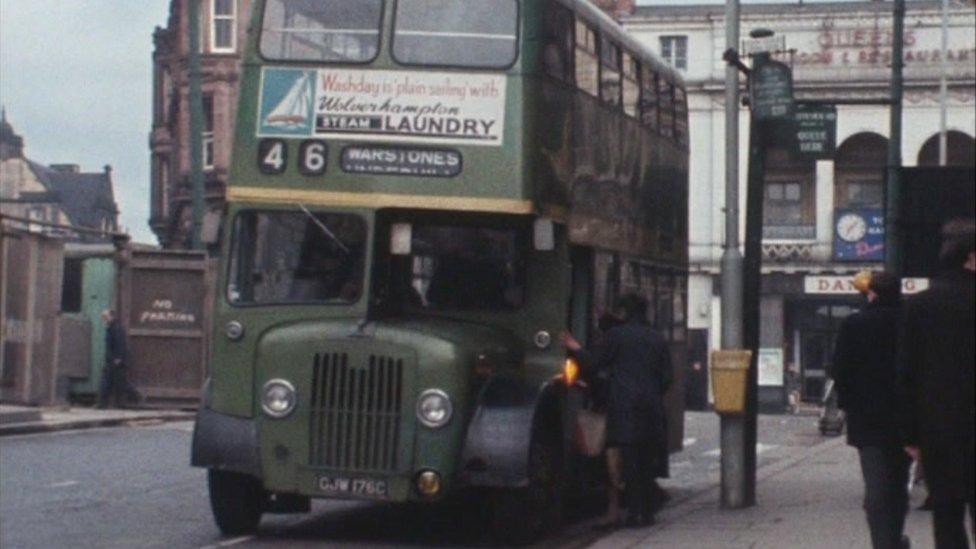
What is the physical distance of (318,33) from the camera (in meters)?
17.4

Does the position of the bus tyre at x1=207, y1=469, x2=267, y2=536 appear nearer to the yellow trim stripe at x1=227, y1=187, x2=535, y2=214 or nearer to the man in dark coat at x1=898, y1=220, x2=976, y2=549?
the yellow trim stripe at x1=227, y1=187, x2=535, y2=214

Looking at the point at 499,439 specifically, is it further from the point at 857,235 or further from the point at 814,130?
the point at 857,235

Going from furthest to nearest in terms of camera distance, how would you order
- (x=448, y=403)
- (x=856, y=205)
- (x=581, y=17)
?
(x=856, y=205), (x=581, y=17), (x=448, y=403)

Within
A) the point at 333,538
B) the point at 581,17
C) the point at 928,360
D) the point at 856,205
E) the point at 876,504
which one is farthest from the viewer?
the point at 856,205

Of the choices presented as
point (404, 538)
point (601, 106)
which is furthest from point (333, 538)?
point (601, 106)

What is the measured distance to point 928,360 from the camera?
32.6 feet

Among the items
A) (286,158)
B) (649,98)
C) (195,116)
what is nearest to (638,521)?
(286,158)

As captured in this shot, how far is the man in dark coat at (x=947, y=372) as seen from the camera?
32.1 ft

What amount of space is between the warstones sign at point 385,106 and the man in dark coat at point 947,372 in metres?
7.45

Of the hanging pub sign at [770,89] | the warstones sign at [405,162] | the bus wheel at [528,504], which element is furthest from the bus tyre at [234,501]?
the hanging pub sign at [770,89]

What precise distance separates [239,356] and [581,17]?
4.23 meters

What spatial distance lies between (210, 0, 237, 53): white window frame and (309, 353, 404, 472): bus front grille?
5076 cm

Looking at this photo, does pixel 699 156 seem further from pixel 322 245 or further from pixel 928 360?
pixel 928 360

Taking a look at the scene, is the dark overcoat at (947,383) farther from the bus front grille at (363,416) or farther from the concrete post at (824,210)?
the concrete post at (824,210)
